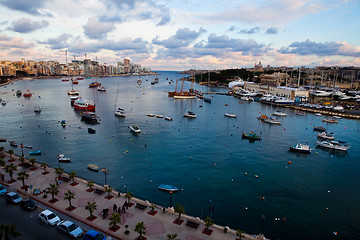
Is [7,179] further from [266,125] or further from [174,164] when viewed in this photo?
[266,125]

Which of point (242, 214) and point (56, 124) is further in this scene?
point (56, 124)

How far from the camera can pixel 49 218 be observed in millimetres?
23359

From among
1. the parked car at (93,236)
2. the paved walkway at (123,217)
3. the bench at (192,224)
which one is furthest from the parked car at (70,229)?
the bench at (192,224)

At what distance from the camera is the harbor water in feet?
102

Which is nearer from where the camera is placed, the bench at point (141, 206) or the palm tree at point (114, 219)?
the palm tree at point (114, 219)

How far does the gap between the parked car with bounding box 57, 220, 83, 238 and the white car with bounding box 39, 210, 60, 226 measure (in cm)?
102

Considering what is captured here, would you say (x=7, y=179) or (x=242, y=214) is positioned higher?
(x=7, y=179)

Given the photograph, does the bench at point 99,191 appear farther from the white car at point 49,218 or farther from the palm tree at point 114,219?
the palm tree at point 114,219

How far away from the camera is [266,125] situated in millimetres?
81062

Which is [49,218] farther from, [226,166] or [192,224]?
[226,166]

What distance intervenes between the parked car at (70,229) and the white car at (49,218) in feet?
3.35

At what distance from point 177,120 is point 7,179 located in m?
57.7

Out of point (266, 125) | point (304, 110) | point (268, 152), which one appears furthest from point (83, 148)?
point (304, 110)

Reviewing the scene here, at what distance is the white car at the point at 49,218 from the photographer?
23.2m
